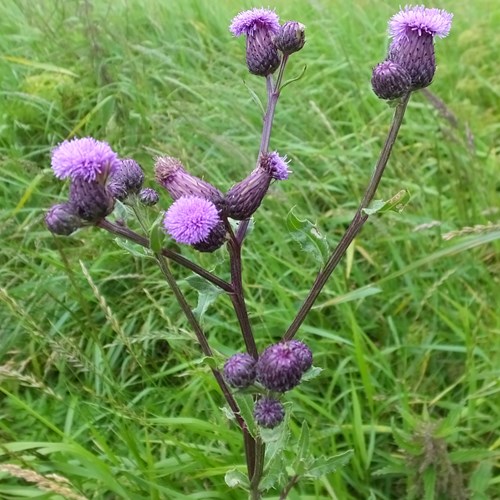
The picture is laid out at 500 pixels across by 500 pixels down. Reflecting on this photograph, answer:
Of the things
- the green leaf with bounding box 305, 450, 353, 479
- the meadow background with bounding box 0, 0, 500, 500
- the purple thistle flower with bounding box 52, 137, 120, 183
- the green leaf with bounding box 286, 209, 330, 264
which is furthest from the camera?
the meadow background with bounding box 0, 0, 500, 500

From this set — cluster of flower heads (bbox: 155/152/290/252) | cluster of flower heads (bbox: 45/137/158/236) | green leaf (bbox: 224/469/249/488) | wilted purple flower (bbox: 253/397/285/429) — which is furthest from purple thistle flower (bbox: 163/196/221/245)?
green leaf (bbox: 224/469/249/488)

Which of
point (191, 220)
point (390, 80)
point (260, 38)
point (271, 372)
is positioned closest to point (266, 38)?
point (260, 38)

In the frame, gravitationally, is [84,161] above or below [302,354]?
above

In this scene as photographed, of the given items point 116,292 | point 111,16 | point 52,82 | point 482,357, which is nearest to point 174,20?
point 111,16

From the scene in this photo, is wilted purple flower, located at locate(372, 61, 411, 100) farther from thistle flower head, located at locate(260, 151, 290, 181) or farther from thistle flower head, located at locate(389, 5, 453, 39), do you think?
thistle flower head, located at locate(260, 151, 290, 181)

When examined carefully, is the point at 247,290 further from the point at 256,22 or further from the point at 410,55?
the point at 410,55

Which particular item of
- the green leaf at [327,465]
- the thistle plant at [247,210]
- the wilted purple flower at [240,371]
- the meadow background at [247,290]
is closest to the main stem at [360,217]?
the thistle plant at [247,210]

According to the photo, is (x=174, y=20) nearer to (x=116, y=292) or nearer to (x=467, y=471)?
(x=116, y=292)
